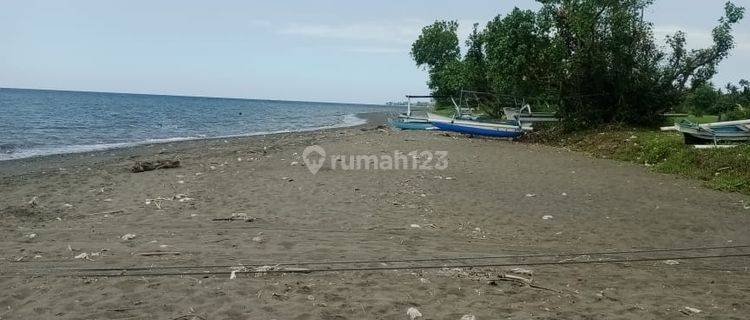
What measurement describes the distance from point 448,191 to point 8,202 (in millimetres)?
8908

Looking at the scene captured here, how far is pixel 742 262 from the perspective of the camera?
6574 mm

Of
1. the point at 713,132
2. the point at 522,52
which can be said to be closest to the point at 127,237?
the point at 713,132

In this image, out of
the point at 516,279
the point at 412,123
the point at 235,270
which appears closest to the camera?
the point at 516,279

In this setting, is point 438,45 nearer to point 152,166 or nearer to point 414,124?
point 414,124

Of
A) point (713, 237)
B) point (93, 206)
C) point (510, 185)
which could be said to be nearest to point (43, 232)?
point (93, 206)

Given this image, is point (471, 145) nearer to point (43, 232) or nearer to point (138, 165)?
point (138, 165)

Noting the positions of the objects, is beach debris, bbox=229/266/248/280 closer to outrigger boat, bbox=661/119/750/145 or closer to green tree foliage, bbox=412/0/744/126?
outrigger boat, bbox=661/119/750/145

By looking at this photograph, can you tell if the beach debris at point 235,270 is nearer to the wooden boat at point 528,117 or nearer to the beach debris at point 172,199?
the beach debris at point 172,199

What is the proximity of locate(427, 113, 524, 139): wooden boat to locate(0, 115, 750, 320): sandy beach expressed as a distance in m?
10.9

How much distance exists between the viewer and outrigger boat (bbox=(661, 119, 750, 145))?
15.0 m

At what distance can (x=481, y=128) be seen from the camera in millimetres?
25172

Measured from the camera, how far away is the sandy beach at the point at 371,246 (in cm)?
487

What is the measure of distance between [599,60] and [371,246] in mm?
17858

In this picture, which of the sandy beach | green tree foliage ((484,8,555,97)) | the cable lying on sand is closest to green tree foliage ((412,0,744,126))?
green tree foliage ((484,8,555,97))
